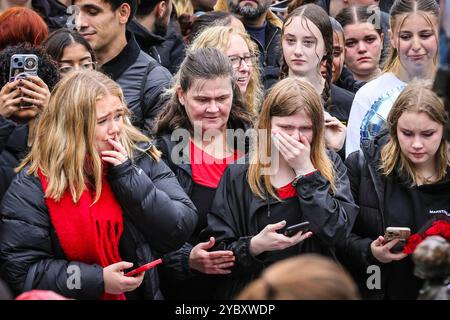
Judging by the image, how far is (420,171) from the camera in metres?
5.45

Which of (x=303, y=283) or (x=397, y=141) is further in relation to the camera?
(x=397, y=141)

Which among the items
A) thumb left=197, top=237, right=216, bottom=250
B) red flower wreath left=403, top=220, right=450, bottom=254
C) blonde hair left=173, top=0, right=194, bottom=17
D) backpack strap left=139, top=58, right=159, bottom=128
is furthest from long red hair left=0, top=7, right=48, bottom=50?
blonde hair left=173, top=0, right=194, bottom=17

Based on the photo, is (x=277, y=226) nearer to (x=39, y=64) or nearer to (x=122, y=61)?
(x=39, y=64)

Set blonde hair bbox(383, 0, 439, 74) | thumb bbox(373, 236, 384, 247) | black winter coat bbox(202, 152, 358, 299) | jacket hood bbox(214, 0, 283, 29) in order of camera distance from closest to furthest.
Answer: black winter coat bbox(202, 152, 358, 299)
thumb bbox(373, 236, 384, 247)
blonde hair bbox(383, 0, 439, 74)
jacket hood bbox(214, 0, 283, 29)

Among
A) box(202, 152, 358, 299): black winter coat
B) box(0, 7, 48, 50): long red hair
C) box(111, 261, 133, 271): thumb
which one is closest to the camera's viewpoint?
box(111, 261, 133, 271): thumb

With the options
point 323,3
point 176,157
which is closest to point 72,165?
point 176,157

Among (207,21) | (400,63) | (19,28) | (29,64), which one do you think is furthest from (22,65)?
(400,63)

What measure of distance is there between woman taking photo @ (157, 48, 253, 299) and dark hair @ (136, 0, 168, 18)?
1959 millimetres

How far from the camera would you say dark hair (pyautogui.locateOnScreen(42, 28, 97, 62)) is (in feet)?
20.2

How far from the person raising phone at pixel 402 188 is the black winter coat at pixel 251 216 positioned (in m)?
0.18

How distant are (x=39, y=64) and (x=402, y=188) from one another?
2.01m

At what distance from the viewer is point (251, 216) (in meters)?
5.25

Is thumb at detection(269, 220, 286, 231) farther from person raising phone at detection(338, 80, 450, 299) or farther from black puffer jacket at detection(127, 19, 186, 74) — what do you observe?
black puffer jacket at detection(127, 19, 186, 74)

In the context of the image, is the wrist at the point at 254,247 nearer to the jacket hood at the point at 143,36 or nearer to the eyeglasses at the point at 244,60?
the eyeglasses at the point at 244,60
